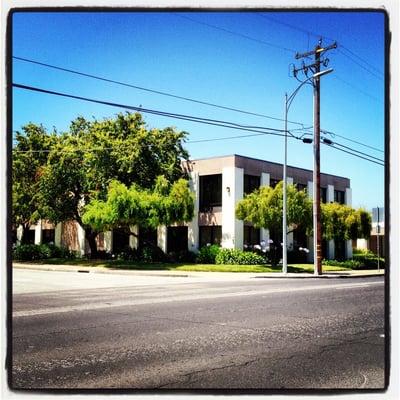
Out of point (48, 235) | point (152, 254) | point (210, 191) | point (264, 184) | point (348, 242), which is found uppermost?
point (264, 184)

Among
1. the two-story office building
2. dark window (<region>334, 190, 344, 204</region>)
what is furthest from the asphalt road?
dark window (<region>334, 190, 344, 204</region>)

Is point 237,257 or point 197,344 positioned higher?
point 197,344

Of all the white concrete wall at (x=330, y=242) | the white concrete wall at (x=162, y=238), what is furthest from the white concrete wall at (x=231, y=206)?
the white concrete wall at (x=330, y=242)

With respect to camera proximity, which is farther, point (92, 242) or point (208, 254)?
point (92, 242)

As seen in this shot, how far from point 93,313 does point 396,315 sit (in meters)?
7.17

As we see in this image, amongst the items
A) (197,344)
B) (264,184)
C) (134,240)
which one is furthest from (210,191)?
(197,344)

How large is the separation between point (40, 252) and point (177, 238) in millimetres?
11508

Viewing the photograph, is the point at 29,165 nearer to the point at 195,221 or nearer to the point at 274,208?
the point at 195,221

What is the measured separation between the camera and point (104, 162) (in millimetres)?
31078

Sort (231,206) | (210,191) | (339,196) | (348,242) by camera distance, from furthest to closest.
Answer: (339,196), (348,242), (210,191), (231,206)

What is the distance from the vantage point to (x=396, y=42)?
3436mm

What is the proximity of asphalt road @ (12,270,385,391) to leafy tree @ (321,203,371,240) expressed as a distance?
19.7 meters

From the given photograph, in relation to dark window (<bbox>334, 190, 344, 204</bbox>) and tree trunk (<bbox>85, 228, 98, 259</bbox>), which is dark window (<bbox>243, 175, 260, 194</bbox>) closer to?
tree trunk (<bbox>85, 228, 98, 259</bbox>)

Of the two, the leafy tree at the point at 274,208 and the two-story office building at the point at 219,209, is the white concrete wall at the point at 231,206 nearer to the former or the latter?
the two-story office building at the point at 219,209
